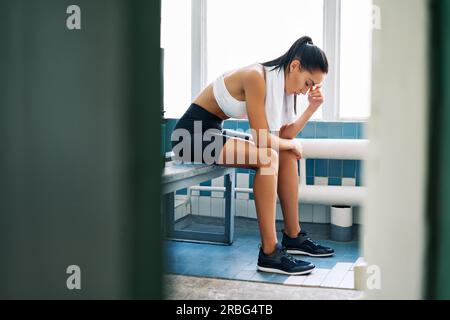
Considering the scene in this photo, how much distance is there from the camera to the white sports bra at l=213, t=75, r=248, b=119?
2.60m

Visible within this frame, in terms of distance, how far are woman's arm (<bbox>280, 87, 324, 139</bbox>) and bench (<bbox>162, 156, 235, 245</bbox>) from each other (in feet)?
1.24

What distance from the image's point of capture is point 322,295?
2.11m

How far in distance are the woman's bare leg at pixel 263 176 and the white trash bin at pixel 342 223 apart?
794 mm

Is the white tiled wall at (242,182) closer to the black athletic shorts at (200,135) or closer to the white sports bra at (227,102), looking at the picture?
the black athletic shorts at (200,135)

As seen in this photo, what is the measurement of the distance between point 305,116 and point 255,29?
1.00m

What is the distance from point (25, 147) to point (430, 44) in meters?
0.54

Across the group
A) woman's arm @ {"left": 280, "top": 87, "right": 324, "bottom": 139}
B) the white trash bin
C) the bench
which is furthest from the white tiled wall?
woman's arm @ {"left": 280, "top": 87, "right": 324, "bottom": 139}

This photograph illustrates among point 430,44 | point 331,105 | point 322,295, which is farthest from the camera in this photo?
point 331,105

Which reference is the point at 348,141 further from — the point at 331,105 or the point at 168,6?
the point at 168,6

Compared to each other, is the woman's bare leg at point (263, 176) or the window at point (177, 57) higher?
the window at point (177, 57)

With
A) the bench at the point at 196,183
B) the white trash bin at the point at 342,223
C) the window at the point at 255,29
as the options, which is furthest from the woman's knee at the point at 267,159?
the window at the point at 255,29

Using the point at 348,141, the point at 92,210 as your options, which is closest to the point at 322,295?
the point at 348,141

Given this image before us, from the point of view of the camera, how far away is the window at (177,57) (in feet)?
12.2

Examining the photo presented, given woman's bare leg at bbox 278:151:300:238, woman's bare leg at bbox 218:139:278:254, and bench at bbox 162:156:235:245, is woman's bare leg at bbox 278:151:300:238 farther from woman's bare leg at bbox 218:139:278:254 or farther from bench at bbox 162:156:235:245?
bench at bbox 162:156:235:245
